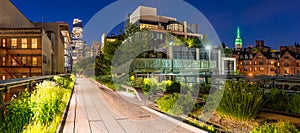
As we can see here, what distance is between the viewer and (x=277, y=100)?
17.1ft

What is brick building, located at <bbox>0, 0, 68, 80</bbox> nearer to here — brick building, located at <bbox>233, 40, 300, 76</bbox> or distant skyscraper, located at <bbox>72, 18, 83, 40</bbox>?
brick building, located at <bbox>233, 40, 300, 76</bbox>

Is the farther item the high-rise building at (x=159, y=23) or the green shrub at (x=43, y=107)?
the high-rise building at (x=159, y=23)

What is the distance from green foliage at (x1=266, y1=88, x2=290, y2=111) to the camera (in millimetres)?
5090

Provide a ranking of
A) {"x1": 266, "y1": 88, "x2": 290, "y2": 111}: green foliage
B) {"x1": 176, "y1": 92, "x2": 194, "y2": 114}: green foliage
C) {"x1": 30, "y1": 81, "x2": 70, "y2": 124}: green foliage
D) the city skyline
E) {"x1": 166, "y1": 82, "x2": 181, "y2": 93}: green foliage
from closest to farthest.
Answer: {"x1": 30, "y1": 81, "x2": 70, "y2": 124}: green foliage < {"x1": 266, "y1": 88, "x2": 290, "y2": 111}: green foliage < {"x1": 176, "y1": 92, "x2": 194, "y2": 114}: green foliage < {"x1": 166, "y1": 82, "x2": 181, "y2": 93}: green foliage < the city skyline

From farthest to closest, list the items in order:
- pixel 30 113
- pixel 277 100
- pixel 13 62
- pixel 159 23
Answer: pixel 159 23
pixel 13 62
pixel 277 100
pixel 30 113

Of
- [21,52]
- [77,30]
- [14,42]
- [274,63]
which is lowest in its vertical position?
[274,63]

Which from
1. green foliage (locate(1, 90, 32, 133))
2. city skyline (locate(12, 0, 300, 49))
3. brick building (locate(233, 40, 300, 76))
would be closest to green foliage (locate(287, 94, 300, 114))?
green foliage (locate(1, 90, 32, 133))

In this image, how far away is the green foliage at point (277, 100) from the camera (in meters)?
5.09

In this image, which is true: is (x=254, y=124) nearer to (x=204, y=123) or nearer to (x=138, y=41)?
(x=204, y=123)

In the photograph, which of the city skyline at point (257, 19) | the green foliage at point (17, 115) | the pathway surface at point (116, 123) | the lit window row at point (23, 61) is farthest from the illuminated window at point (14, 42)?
the city skyline at point (257, 19)

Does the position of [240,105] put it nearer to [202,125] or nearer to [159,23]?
[202,125]

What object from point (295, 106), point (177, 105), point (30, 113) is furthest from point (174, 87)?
point (30, 113)

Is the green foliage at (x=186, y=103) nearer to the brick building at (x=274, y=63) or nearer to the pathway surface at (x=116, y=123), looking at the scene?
the pathway surface at (x=116, y=123)

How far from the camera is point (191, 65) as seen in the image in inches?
1393
